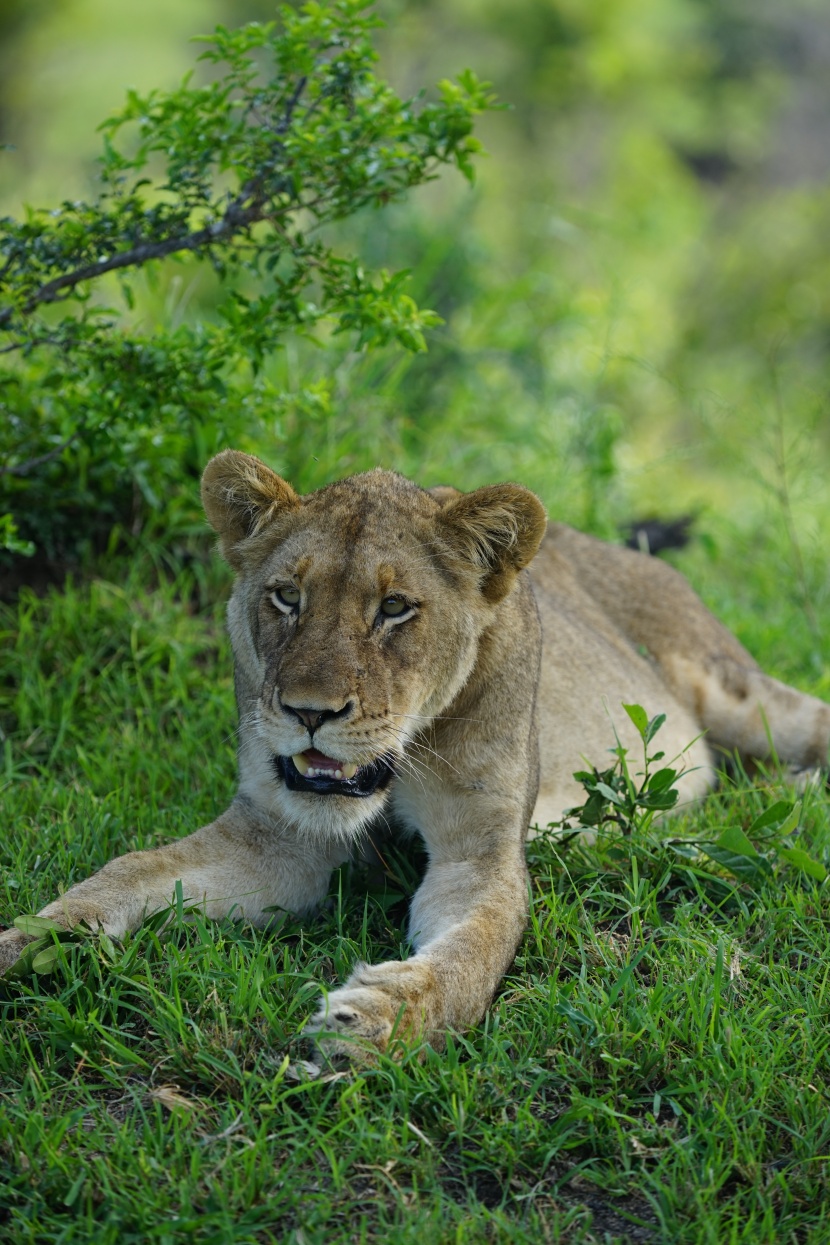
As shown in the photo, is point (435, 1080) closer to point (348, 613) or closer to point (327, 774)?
point (327, 774)

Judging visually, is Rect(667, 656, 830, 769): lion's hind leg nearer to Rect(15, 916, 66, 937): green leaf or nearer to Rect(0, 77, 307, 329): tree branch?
Rect(0, 77, 307, 329): tree branch

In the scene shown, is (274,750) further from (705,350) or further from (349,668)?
(705,350)

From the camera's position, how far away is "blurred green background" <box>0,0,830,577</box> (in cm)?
680

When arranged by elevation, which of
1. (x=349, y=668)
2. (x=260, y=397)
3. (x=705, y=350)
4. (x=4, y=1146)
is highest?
(x=705, y=350)

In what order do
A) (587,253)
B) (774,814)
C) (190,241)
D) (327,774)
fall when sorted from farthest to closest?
(587,253), (190,241), (774,814), (327,774)

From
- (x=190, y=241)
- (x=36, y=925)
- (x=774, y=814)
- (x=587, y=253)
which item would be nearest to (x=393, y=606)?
(x=36, y=925)

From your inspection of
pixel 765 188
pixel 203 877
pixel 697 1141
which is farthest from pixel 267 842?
pixel 765 188

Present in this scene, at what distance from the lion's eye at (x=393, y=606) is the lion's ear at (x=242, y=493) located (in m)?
0.48

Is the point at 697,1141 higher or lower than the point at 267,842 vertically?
lower

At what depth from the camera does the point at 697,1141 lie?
Answer: 267cm

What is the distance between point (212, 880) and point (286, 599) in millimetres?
782

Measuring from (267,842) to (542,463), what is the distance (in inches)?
157

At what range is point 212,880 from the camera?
349 cm

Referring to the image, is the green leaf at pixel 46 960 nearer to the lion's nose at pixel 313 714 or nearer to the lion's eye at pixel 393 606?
the lion's nose at pixel 313 714
